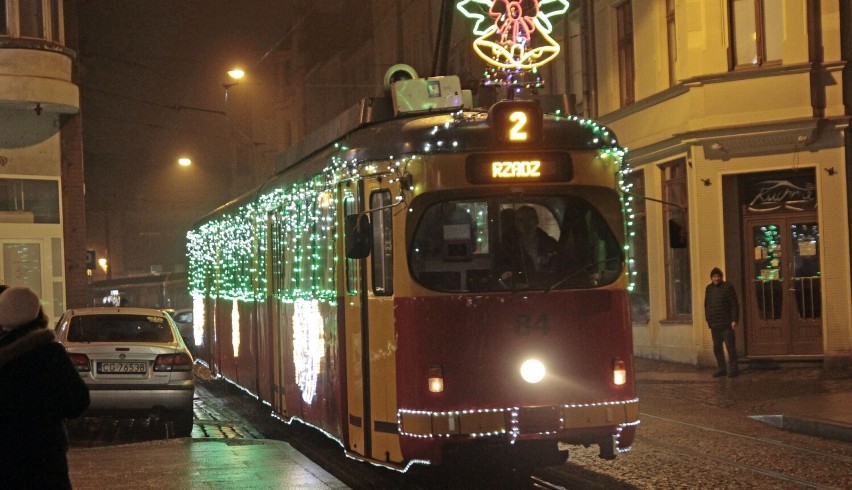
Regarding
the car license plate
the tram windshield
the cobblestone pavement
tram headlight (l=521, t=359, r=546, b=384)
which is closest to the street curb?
the cobblestone pavement

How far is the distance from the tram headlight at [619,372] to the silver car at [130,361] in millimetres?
7089

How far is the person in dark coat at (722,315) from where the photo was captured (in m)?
21.1

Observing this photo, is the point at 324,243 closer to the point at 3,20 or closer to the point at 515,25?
the point at 515,25

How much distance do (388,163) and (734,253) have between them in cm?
1428

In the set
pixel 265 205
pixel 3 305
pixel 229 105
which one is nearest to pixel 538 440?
pixel 3 305

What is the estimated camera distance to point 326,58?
6372 cm

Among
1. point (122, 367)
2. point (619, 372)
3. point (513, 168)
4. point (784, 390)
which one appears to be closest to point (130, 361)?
point (122, 367)

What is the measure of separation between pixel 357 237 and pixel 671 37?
16464mm

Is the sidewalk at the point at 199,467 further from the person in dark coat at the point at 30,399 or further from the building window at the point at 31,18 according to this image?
the building window at the point at 31,18

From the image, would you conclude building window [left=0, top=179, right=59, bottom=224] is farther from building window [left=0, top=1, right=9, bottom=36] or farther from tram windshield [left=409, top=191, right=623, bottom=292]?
tram windshield [left=409, top=191, right=623, bottom=292]

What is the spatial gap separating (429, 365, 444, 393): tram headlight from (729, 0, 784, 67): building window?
14.9 metres

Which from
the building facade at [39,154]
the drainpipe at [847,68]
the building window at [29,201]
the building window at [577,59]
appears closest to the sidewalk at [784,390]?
the drainpipe at [847,68]

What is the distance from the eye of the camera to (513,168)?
9.90 metres

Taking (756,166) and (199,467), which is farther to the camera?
(756,166)
